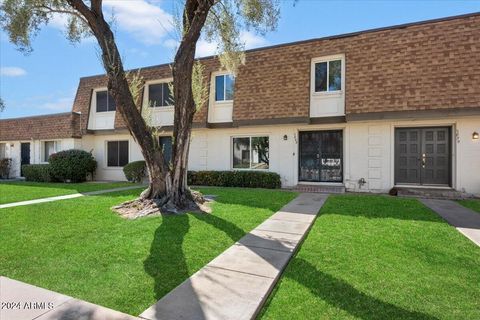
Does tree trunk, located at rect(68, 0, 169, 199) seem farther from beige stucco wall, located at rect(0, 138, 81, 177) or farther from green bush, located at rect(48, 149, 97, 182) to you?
beige stucco wall, located at rect(0, 138, 81, 177)

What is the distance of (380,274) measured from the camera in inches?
164

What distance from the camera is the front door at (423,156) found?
11.5m

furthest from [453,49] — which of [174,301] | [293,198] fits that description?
[174,301]

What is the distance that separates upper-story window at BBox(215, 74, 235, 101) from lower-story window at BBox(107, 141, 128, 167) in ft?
21.7

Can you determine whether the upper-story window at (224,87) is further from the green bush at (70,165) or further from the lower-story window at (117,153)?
the green bush at (70,165)

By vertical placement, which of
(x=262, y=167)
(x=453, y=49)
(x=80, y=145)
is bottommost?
(x=262, y=167)

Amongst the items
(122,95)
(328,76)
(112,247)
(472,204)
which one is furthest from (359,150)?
(112,247)

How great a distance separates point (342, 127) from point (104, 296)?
37.1 feet

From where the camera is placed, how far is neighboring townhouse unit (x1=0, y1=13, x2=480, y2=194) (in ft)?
35.3

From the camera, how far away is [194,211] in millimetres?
8023

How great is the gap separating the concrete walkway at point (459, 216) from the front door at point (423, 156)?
1.98 m

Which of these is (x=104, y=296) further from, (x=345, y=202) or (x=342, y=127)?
(x=342, y=127)

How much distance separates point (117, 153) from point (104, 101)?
3.17 meters

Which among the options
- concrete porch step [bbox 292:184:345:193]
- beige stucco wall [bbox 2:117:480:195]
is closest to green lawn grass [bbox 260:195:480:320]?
concrete porch step [bbox 292:184:345:193]
